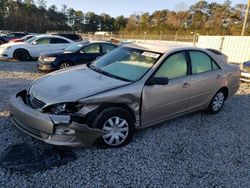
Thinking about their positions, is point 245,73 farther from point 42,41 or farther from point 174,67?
point 42,41

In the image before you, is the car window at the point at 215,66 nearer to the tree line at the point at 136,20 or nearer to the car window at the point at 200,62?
the car window at the point at 200,62

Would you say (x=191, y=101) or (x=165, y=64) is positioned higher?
(x=165, y=64)

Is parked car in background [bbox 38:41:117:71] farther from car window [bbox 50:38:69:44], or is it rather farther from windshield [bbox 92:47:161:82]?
windshield [bbox 92:47:161:82]

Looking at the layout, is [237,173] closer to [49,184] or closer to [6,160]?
[49,184]

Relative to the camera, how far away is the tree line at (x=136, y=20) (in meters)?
39.2

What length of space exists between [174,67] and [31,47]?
33.1 feet

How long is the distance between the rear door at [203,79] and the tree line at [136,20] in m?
27.5

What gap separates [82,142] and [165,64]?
1873 millimetres

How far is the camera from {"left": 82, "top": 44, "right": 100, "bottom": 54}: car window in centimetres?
896

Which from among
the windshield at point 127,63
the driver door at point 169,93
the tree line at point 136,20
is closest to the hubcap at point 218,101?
the driver door at point 169,93

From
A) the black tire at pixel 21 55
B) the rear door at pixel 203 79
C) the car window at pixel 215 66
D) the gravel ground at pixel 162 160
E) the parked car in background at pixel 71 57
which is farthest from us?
the black tire at pixel 21 55

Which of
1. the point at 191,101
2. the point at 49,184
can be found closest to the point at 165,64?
the point at 191,101

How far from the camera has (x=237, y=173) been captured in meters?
3.13

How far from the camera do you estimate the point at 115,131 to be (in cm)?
343
